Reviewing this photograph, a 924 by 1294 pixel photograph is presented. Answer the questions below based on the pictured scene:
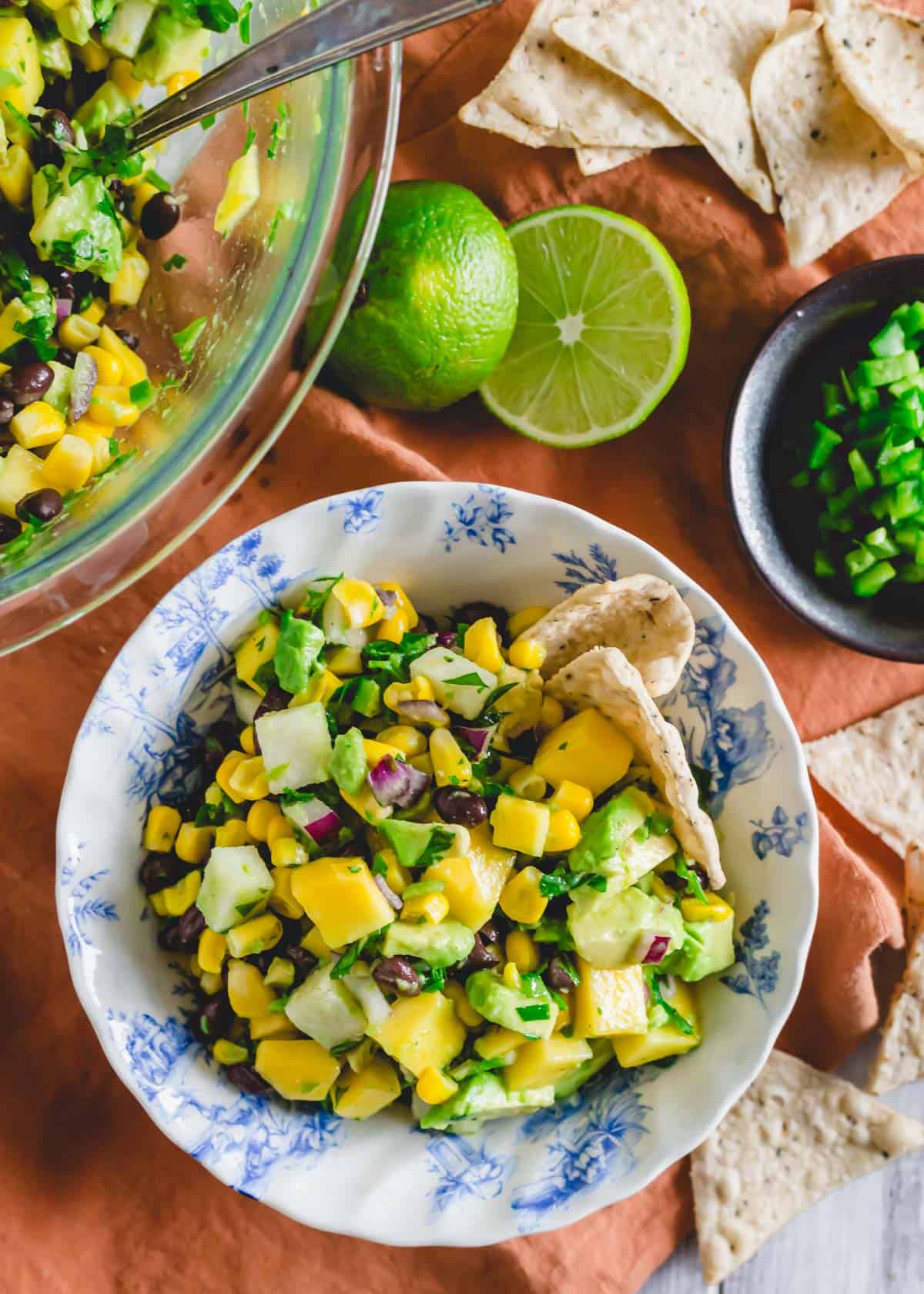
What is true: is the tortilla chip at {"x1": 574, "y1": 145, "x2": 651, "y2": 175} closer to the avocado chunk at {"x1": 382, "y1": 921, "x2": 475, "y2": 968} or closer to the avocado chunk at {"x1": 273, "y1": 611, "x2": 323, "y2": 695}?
the avocado chunk at {"x1": 273, "y1": 611, "x2": 323, "y2": 695}

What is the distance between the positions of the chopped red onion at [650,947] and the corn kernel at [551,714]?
403 millimetres

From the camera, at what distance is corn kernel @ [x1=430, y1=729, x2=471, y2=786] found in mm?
1994

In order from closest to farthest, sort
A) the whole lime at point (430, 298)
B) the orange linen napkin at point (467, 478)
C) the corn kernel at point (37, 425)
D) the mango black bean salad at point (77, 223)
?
the mango black bean salad at point (77, 223) → the corn kernel at point (37, 425) → the whole lime at point (430, 298) → the orange linen napkin at point (467, 478)

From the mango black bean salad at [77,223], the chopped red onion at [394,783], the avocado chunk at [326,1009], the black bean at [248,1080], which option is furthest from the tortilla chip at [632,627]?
the black bean at [248,1080]

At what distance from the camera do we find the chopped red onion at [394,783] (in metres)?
1.96

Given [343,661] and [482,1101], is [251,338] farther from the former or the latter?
[482,1101]

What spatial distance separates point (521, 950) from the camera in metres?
2.01

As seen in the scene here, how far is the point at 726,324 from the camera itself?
276 centimetres

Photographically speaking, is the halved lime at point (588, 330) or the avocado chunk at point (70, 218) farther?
the halved lime at point (588, 330)

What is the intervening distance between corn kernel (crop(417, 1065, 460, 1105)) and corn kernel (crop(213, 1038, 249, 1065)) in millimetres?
335

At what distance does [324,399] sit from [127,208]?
63 cm

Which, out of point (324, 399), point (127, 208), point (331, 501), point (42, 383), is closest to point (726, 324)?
point (324, 399)

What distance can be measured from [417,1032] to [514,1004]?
0.16 m

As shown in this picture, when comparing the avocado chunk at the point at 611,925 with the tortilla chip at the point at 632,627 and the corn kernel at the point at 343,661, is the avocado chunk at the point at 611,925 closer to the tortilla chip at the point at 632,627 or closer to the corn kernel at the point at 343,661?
the tortilla chip at the point at 632,627
